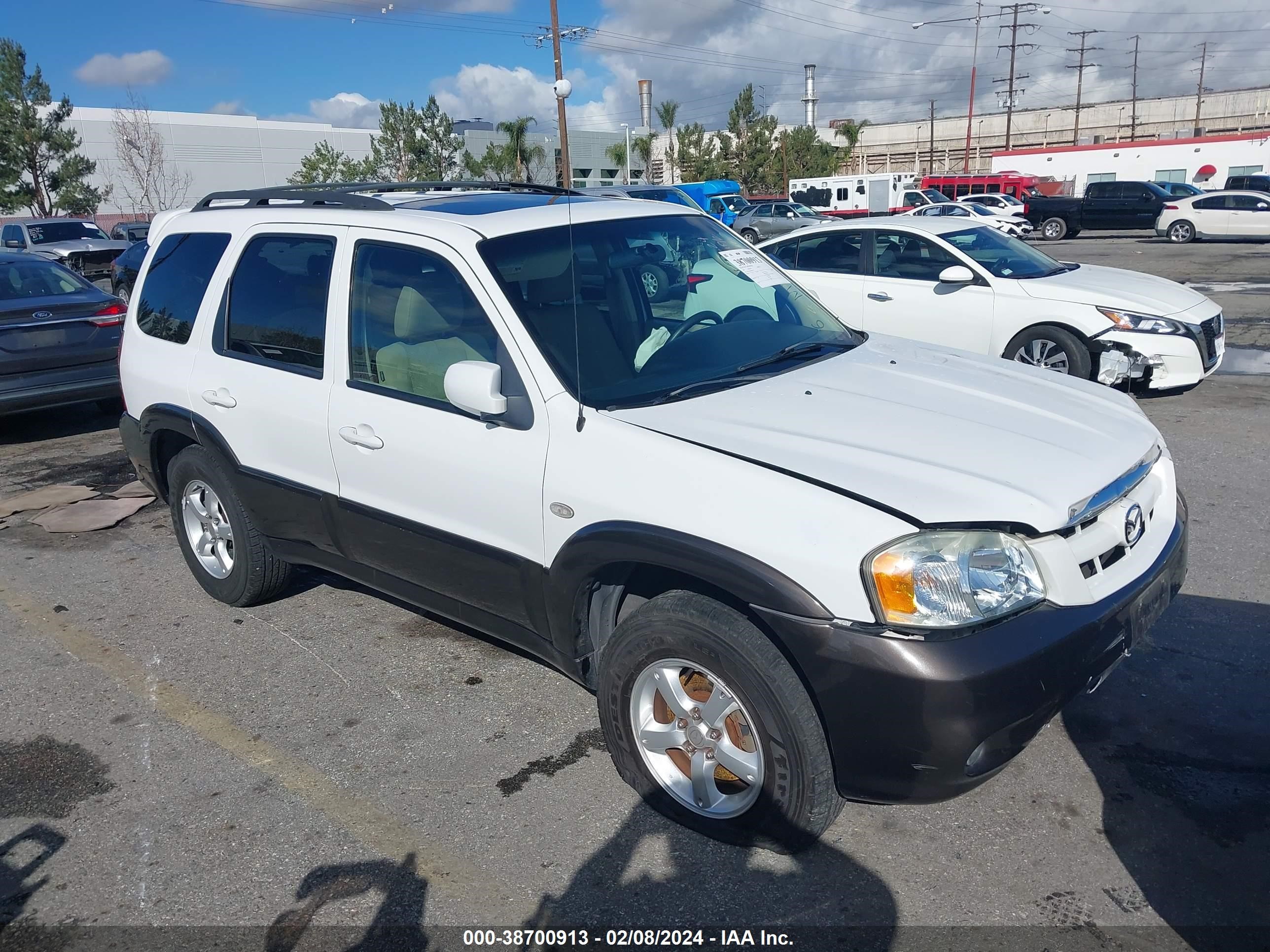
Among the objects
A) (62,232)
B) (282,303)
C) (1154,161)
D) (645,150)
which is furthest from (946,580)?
(1154,161)

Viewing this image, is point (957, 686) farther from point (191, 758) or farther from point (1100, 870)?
point (191, 758)

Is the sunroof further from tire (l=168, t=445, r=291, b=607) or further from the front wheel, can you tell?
the front wheel

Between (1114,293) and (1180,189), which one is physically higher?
(1114,293)

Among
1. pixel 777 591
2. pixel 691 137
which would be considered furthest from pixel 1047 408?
pixel 691 137

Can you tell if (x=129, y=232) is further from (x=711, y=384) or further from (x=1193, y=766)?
(x=1193, y=766)

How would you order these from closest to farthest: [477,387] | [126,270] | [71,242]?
[477,387] → [126,270] → [71,242]

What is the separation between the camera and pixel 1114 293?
824 centimetres

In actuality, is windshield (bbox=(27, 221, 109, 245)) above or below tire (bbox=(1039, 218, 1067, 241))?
above

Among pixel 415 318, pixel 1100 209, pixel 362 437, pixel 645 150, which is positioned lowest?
pixel 1100 209

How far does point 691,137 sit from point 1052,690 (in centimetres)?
5887

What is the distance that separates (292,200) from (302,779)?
2538 mm

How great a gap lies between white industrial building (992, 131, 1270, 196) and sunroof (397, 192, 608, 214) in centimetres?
5377

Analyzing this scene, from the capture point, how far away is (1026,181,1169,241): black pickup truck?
31969 millimetres

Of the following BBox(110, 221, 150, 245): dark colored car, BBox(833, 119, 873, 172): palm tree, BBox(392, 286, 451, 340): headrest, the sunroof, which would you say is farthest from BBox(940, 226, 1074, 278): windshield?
BBox(833, 119, 873, 172): palm tree
